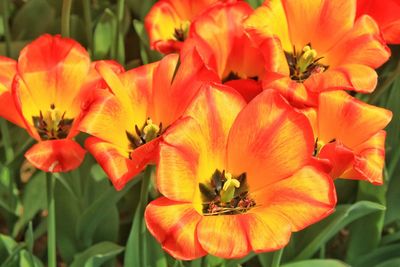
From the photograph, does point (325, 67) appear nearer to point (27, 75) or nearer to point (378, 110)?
point (378, 110)

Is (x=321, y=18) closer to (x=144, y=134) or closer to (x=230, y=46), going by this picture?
(x=230, y=46)

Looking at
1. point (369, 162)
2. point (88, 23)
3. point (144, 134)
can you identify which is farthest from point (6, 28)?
point (369, 162)

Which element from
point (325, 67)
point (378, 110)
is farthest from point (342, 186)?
point (378, 110)

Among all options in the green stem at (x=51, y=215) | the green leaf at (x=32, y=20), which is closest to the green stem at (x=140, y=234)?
the green stem at (x=51, y=215)

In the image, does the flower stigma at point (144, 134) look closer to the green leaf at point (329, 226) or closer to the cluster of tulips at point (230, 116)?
the cluster of tulips at point (230, 116)

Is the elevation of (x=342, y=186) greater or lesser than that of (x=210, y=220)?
lesser

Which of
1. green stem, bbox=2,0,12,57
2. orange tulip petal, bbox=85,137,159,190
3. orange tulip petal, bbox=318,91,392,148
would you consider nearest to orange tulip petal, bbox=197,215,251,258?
orange tulip petal, bbox=85,137,159,190

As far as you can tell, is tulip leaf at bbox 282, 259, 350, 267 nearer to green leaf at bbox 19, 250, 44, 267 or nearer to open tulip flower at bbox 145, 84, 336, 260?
open tulip flower at bbox 145, 84, 336, 260
